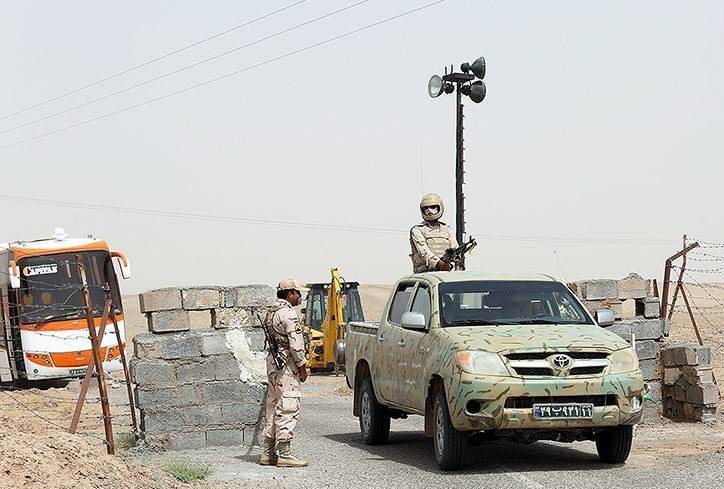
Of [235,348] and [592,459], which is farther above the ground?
[235,348]

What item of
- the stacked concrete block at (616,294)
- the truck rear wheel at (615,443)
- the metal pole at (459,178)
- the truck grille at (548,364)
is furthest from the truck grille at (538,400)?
the metal pole at (459,178)

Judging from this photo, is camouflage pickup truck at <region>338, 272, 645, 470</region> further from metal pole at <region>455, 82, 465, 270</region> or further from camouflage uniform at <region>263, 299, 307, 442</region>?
metal pole at <region>455, 82, 465, 270</region>

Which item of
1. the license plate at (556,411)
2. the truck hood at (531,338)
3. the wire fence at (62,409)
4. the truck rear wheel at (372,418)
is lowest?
the wire fence at (62,409)

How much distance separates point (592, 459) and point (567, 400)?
155 centimetres

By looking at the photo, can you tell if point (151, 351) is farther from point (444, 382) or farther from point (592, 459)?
point (592, 459)

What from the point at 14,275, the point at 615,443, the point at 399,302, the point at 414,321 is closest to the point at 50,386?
the point at 14,275

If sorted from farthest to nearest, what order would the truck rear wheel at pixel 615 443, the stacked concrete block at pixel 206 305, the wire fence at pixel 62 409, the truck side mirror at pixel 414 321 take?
the wire fence at pixel 62 409, the stacked concrete block at pixel 206 305, the truck side mirror at pixel 414 321, the truck rear wheel at pixel 615 443

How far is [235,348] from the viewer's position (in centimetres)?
1389

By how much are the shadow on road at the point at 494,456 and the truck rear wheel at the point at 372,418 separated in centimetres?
10

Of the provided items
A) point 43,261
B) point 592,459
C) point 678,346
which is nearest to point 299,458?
point 592,459

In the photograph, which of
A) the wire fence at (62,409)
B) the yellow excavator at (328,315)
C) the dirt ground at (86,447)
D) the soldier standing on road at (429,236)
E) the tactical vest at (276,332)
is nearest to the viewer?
the dirt ground at (86,447)

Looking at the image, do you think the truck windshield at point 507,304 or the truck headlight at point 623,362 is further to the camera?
the truck windshield at point 507,304

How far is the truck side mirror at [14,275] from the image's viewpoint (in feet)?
89.1

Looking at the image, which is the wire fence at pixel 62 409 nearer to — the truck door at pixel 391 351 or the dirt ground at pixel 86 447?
the dirt ground at pixel 86 447
